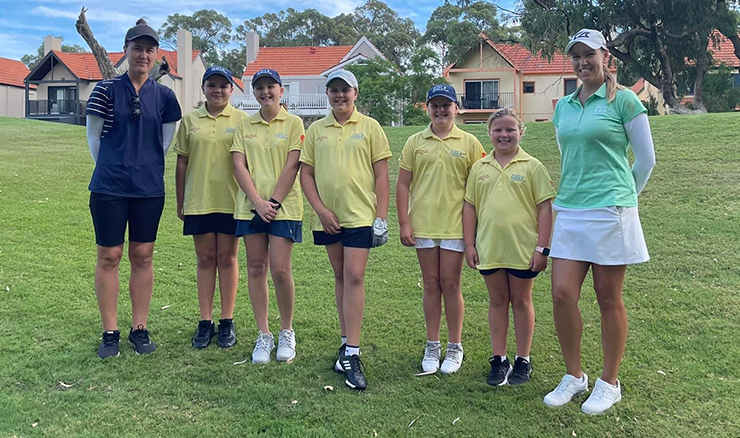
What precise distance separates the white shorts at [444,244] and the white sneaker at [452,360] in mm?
717

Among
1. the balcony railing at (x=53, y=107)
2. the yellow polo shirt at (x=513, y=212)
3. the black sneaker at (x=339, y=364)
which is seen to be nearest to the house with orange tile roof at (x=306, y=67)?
the balcony railing at (x=53, y=107)

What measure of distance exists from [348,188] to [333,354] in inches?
50.6

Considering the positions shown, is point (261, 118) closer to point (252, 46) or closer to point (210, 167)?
point (210, 167)

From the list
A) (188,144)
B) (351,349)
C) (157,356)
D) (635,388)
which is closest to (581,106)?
(635,388)

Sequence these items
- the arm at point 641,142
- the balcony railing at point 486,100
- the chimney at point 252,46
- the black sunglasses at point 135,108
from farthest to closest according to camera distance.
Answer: the chimney at point 252,46, the balcony railing at point 486,100, the black sunglasses at point 135,108, the arm at point 641,142

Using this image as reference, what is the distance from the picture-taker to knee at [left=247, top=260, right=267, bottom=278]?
4.23 metres

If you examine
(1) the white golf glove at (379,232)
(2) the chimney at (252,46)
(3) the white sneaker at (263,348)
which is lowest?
(3) the white sneaker at (263,348)

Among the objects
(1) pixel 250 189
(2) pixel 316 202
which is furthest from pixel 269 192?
(2) pixel 316 202

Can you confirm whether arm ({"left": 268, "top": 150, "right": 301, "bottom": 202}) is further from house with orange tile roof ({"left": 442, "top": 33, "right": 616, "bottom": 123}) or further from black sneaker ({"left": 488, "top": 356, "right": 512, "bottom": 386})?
house with orange tile roof ({"left": 442, "top": 33, "right": 616, "bottom": 123})

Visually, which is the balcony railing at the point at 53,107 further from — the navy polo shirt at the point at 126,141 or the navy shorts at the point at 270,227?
the navy shorts at the point at 270,227

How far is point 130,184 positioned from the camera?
4.18 meters

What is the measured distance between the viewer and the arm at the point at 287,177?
409cm

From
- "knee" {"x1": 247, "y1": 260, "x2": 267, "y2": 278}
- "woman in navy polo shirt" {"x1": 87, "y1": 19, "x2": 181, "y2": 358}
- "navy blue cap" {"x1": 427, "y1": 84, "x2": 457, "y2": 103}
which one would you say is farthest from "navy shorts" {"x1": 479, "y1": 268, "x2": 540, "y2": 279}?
"woman in navy polo shirt" {"x1": 87, "y1": 19, "x2": 181, "y2": 358}

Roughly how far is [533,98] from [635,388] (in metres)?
29.6
